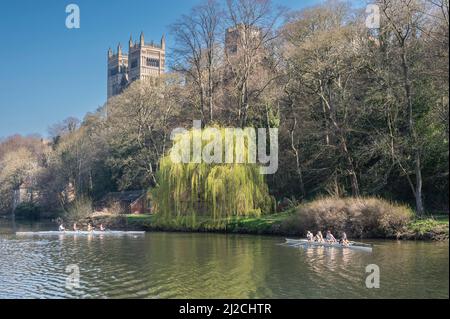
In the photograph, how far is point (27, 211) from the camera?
73812 millimetres

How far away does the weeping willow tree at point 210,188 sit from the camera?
3712 centimetres

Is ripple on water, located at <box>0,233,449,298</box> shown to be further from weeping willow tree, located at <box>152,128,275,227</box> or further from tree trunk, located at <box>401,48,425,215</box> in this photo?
weeping willow tree, located at <box>152,128,275,227</box>

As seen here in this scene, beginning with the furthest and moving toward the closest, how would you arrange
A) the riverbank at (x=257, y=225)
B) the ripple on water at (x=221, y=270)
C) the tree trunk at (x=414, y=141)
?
the tree trunk at (x=414, y=141) → the riverbank at (x=257, y=225) → the ripple on water at (x=221, y=270)

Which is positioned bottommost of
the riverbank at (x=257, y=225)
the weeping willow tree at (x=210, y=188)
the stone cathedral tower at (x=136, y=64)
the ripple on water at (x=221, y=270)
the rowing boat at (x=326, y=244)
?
the ripple on water at (x=221, y=270)

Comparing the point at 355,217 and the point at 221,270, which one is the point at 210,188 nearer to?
the point at 355,217

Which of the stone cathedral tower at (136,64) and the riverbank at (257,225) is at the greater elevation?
the stone cathedral tower at (136,64)

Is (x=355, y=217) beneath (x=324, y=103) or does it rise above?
beneath

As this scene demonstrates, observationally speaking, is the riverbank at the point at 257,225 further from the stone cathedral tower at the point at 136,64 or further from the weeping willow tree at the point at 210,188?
the stone cathedral tower at the point at 136,64

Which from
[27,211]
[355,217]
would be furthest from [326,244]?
[27,211]

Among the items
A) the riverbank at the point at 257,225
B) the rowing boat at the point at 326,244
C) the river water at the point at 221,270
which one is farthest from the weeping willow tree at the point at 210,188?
the rowing boat at the point at 326,244

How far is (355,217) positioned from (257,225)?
7.34 meters

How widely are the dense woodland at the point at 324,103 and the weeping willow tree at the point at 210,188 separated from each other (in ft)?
9.32

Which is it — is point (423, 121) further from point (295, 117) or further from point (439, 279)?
point (439, 279)

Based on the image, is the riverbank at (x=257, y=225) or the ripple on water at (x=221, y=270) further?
the riverbank at (x=257, y=225)
